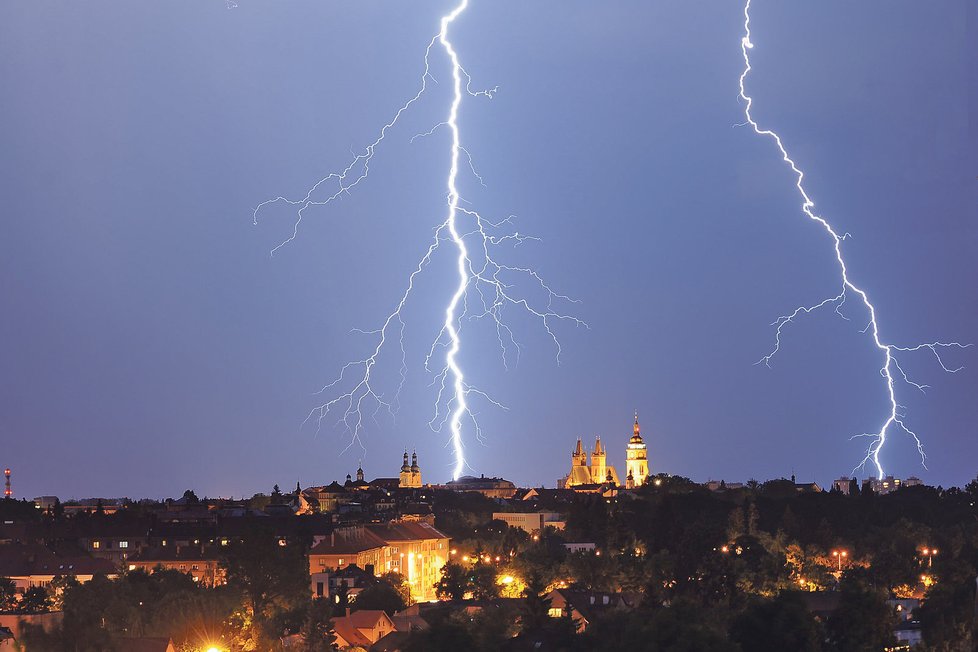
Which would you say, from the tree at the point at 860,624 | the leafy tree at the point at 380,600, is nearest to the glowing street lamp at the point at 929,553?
the leafy tree at the point at 380,600

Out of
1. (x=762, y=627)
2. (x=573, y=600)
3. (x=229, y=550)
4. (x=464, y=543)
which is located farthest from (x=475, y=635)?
(x=464, y=543)

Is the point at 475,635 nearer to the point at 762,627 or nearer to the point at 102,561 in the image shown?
the point at 762,627

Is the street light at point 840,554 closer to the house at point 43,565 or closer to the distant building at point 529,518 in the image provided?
the house at point 43,565

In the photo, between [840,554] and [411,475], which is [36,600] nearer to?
[840,554]

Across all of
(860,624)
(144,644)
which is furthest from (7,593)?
(860,624)

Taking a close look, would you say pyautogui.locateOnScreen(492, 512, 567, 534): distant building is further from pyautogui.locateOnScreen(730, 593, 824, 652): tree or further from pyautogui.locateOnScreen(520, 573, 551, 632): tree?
pyautogui.locateOnScreen(730, 593, 824, 652): tree

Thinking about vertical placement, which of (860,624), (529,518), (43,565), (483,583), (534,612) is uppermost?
(529,518)
